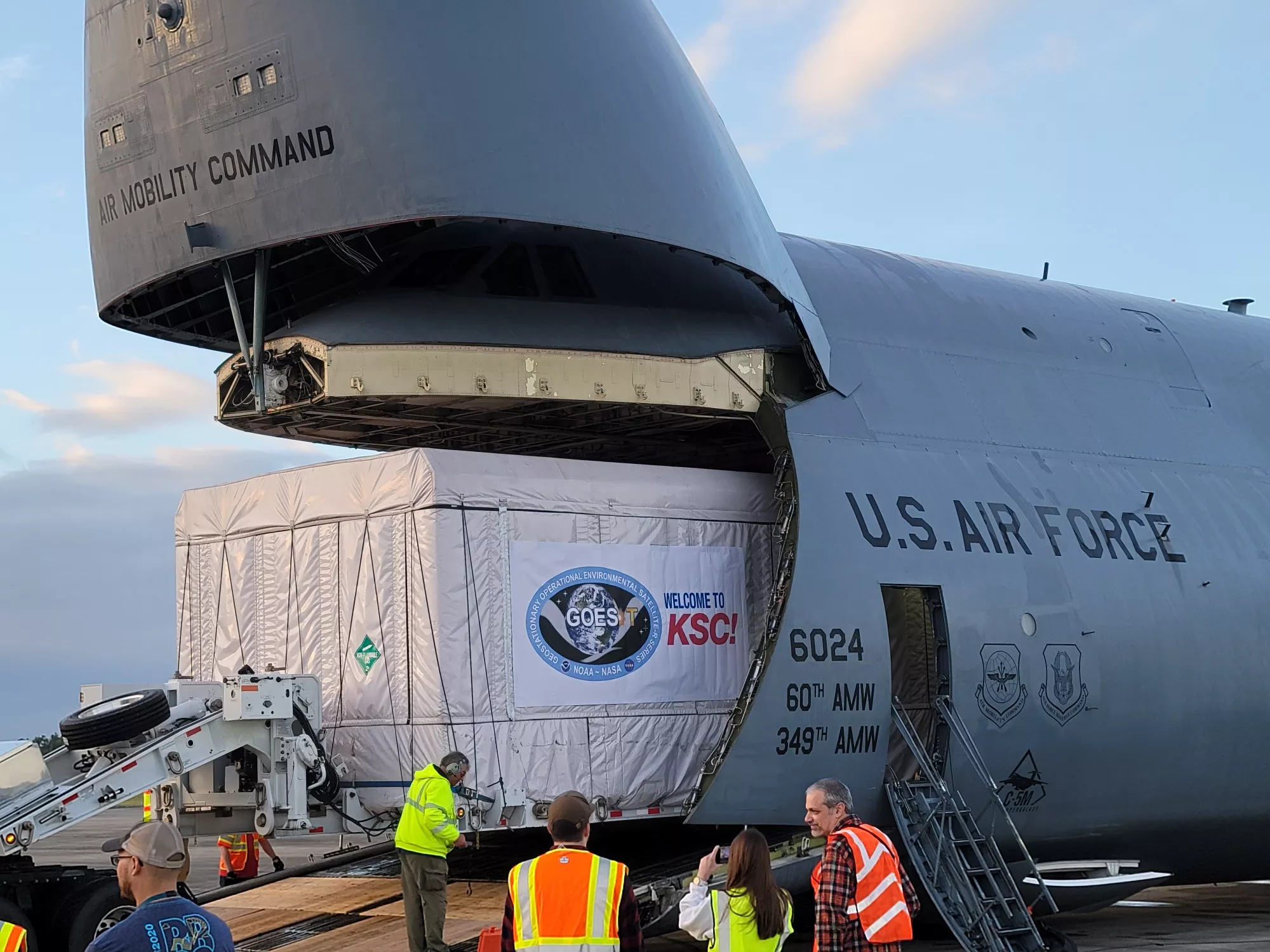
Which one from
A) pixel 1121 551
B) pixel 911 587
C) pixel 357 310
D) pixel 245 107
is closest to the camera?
pixel 245 107

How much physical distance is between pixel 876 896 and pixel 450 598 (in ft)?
18.2

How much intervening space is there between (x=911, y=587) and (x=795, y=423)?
210 centimetres

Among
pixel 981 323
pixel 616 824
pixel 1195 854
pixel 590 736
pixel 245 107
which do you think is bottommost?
pixel 1195 854

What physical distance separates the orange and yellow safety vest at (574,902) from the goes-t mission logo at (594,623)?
20.3 ft

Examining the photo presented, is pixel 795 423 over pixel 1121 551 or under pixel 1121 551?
over

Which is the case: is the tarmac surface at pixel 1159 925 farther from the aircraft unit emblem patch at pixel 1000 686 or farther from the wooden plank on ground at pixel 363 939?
the aircraft unit emblem patch at pixel 1000 686

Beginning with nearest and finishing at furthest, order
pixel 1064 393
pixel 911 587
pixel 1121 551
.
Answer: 1. pixel 911 587
2. pixel 1121 551
3. pixel 1064 393

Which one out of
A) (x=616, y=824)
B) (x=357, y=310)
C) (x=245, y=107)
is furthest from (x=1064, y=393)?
(x=245, y=107)

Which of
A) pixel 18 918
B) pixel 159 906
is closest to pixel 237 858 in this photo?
pixel 18 918

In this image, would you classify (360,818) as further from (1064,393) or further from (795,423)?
(1064,393)

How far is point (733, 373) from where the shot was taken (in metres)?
13.5

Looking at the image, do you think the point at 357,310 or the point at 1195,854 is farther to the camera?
the point at 1195,854

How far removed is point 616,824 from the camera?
15625 mm

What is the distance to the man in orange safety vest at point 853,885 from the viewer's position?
278 inches
